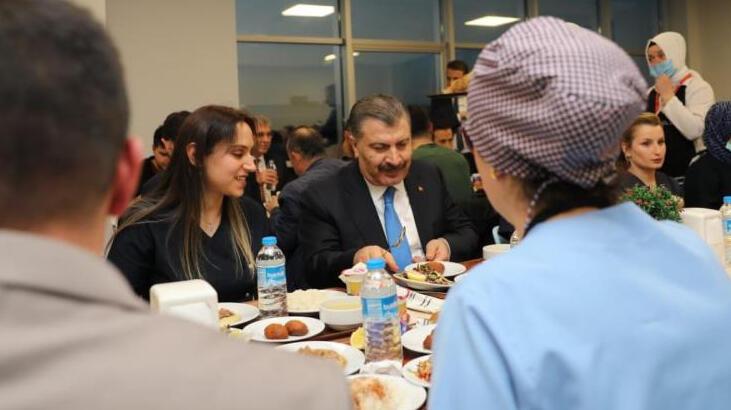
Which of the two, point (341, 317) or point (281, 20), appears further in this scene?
point (281, 20)

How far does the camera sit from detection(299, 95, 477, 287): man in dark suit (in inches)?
112

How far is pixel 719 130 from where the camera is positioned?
3707 mm

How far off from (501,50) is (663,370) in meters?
0.52

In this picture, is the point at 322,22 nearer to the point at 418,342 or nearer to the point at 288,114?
the point at 288,114

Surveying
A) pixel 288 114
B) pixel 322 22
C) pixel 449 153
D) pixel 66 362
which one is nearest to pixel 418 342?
pixel 66 362

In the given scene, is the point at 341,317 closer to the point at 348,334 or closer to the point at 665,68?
the point at 348,334

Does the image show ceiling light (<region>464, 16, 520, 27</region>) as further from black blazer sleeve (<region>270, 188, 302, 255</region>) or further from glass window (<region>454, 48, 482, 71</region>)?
black blazer sleeve (<region>270, 188, 302, 255</region>)

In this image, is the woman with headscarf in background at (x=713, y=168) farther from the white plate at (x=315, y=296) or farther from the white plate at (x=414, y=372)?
the white plate at (x=414, y=372)

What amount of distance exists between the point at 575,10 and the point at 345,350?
841 centimetres

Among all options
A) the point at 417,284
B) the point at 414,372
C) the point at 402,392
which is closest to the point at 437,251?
the point at 417,284

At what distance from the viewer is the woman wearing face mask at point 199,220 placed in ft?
8.16

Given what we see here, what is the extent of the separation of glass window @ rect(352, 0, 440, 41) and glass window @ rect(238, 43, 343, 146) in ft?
1.64

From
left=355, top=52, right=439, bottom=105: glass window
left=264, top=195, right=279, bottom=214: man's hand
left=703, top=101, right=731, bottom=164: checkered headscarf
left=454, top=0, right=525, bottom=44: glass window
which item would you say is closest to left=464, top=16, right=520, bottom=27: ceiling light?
left=454, top=0, right=525, bottom=44: glass window

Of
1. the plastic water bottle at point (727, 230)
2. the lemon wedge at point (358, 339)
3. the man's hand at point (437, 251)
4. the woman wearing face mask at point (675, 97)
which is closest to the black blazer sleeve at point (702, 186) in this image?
the plastic water bottle at point (727, 230)
